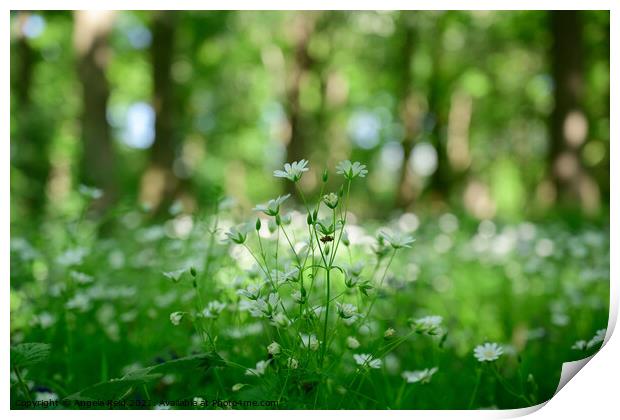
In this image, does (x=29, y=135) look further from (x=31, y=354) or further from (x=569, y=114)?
(x=31, y=354)

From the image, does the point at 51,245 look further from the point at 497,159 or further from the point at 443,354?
the point at 497,159

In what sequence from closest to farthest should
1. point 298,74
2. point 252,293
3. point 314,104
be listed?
point 252,293 → point 298,74 → point 314,104

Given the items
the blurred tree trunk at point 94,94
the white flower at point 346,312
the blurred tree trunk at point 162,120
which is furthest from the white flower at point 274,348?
the blurred tree trunk at point 162,120

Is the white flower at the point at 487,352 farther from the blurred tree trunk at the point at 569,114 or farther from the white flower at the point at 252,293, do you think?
the blurred tree trunk at the point at 569,114

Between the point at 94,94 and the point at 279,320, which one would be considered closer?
the point at 279,320

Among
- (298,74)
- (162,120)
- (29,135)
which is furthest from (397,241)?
(298,74)

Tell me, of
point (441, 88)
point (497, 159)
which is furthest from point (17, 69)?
point (497, 159)

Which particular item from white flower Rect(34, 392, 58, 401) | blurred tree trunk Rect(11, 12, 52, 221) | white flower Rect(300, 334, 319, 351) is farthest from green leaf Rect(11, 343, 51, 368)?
blurred tree trunk Rect(11, 12, 52, 221)
